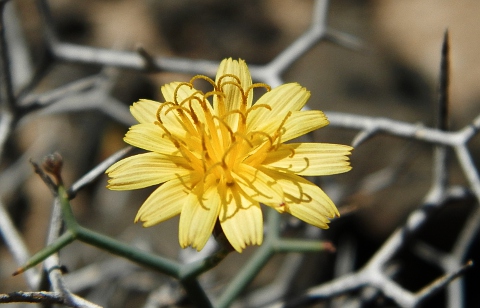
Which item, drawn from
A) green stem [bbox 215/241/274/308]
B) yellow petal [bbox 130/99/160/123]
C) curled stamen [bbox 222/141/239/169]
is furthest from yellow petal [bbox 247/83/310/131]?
green stem [bbox 215/241/274/308]

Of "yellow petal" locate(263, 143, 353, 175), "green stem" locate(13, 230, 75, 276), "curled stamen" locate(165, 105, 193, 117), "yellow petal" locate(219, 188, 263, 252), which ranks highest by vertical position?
"curled stamen" locate(165, 105, 193, 117)

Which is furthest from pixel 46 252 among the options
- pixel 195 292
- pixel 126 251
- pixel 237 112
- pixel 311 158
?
pixel 311 158

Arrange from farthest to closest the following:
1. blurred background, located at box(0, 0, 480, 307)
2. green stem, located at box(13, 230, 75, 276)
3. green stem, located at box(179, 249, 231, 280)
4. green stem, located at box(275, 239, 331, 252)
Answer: blurred background, located at box(0, 0, 480, 307) → green stem, located at box(275, 239, 331, 252) → green stem, located at box(179, 249, 231, 280) → green stem, located at box(13, 230, 75, 276)

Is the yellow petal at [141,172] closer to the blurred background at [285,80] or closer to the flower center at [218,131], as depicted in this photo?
the flower center at [218,131]

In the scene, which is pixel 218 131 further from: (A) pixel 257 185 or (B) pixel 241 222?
(B) pixel 241 222

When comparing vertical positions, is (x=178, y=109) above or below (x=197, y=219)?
above

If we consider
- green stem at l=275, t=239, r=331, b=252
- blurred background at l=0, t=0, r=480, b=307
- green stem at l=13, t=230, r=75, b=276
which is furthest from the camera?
blurred background at l=0, t=0, r=480, b=307

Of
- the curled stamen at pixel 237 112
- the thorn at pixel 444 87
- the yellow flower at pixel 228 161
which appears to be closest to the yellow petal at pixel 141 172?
the yellow flower at pixel 228 161

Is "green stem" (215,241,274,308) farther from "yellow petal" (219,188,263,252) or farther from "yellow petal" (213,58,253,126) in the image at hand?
"yellow petal" (213,58,253,126)
